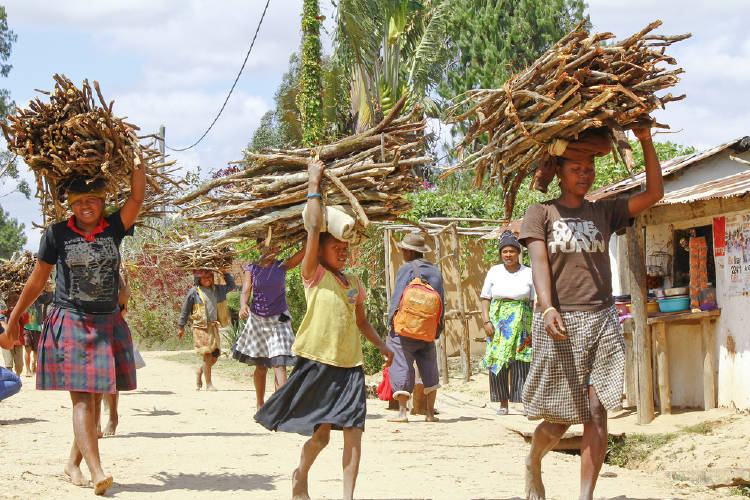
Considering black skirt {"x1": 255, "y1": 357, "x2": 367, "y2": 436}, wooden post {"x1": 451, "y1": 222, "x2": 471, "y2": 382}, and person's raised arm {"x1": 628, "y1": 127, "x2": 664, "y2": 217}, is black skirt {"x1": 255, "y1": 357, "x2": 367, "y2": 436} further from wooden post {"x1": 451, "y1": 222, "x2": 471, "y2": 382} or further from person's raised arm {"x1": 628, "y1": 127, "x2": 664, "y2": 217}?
wooden post {"x1": 451, "y1": 222, "x2": 471, "y2": 382}

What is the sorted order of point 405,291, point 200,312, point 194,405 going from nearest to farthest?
point 405,291 < point 194,405 < point 200,312

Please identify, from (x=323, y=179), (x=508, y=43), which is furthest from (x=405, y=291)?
(x=508, y=43)

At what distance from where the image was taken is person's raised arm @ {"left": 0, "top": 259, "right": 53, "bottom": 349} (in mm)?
5580

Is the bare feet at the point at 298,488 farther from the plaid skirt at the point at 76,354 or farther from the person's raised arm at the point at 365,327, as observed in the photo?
the plaid skirt at the point at 76,354

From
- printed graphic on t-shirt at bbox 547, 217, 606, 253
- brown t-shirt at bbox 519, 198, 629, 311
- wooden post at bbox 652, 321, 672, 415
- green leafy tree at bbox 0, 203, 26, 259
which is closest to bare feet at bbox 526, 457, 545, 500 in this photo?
brown t-shirt at bbox 519, 198, 629, 311

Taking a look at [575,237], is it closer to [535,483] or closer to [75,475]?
[535,483]

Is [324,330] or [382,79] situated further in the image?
[382,79]

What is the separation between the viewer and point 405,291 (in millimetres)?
9430

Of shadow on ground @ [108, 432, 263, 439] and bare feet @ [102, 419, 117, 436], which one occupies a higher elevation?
bare feet @ [102, 419, 117, 436]

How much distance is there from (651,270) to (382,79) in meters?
14.8

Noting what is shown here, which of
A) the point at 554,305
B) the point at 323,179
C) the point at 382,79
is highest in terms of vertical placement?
the point at 382,79

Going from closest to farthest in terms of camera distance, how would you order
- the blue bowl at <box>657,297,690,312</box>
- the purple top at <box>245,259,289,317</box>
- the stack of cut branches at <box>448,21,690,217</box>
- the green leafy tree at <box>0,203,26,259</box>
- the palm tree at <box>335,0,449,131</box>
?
the stack of cut branches at <box>448,21,690,217</box> → the purple top at <box>245,259,289,317</box> → the blue bowl at <box>657,297,690,312</box> → the palm tree at <box>335,0,449,131</box> → the green leafy tree at <box>0,203,26,259</box>

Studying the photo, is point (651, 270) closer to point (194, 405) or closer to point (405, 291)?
point (405, 291)

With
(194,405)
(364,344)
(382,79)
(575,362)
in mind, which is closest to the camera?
(575,362)
